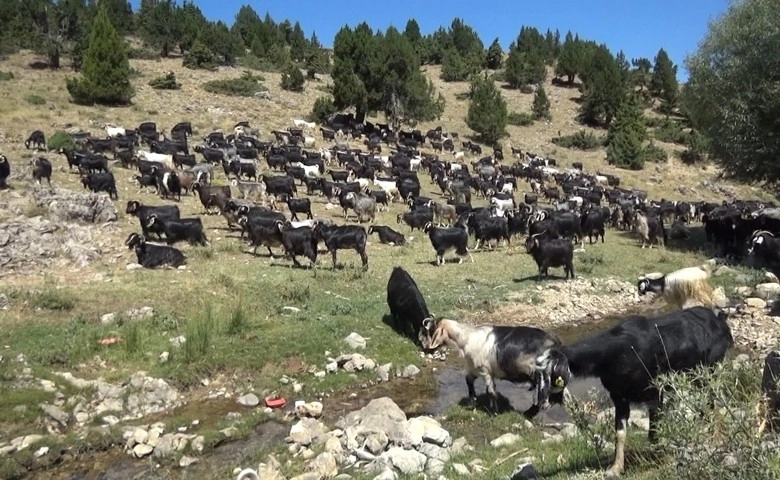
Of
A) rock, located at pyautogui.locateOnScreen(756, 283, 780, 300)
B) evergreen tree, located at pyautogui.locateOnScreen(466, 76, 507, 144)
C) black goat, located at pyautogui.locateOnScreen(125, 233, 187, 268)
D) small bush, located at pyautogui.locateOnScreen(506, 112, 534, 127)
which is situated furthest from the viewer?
small bush, located at pyautogui.locateOnScreen(506, 112, 534, 127)

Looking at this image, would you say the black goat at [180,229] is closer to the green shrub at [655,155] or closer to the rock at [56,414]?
the rock at [56,414]

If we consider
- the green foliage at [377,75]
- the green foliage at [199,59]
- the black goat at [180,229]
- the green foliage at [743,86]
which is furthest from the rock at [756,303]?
the green foliage at [199,59]

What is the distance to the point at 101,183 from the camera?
23062 millimetres

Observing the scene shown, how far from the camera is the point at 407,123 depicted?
173 feet

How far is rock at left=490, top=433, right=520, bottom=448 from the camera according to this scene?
8.10m

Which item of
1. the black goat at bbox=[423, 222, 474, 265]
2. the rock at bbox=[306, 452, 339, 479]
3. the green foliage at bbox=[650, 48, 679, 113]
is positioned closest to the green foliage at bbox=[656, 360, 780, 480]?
the rock at bbox=[306, 452, 339, 479]

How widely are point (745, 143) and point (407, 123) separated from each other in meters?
32.1

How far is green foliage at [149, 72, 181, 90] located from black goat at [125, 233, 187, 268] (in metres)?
35.6

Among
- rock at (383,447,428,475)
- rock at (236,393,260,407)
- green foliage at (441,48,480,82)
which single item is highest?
green foliage at (441,48,480,82)

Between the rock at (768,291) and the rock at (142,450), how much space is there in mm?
14468

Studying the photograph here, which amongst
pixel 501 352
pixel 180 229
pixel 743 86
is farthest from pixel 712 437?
pixel 743 86

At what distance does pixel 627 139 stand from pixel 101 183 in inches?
1567

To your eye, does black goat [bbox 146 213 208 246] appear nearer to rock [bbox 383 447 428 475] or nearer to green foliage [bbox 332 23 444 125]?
rock [bbox 383 447 428 475]

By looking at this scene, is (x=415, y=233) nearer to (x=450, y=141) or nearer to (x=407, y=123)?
(x=450, y=141)
